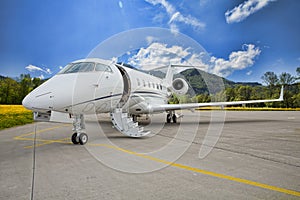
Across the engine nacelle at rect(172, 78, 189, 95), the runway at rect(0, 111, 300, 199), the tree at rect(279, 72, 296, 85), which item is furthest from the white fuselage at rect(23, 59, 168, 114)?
the tree at rect(279, 72, 296, 85)

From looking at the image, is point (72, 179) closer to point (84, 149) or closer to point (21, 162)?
point (21, 162)

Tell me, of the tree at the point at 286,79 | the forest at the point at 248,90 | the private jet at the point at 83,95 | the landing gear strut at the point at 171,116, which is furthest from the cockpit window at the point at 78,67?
the tree at the point at 286,79

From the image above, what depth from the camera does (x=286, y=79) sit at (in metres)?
68.8

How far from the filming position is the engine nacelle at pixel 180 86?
18281mm

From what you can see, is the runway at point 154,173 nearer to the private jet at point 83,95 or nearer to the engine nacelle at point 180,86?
the private jet at point 83,95

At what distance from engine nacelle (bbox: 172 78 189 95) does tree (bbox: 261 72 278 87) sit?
65.9m

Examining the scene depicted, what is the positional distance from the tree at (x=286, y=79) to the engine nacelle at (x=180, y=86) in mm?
64895

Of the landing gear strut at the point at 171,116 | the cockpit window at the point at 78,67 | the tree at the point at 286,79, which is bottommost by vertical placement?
the landing gear strut at the point at 171,116

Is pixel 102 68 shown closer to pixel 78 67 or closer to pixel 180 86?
pixel 78 67


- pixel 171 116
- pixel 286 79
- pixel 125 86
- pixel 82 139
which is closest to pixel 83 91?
pixel 82 139

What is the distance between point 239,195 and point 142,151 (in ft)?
11.8

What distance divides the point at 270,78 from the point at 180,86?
221 ft

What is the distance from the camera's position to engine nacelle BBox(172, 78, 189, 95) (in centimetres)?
1828

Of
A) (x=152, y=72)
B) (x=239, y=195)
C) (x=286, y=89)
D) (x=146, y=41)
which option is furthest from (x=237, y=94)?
(x=239, y=195)
